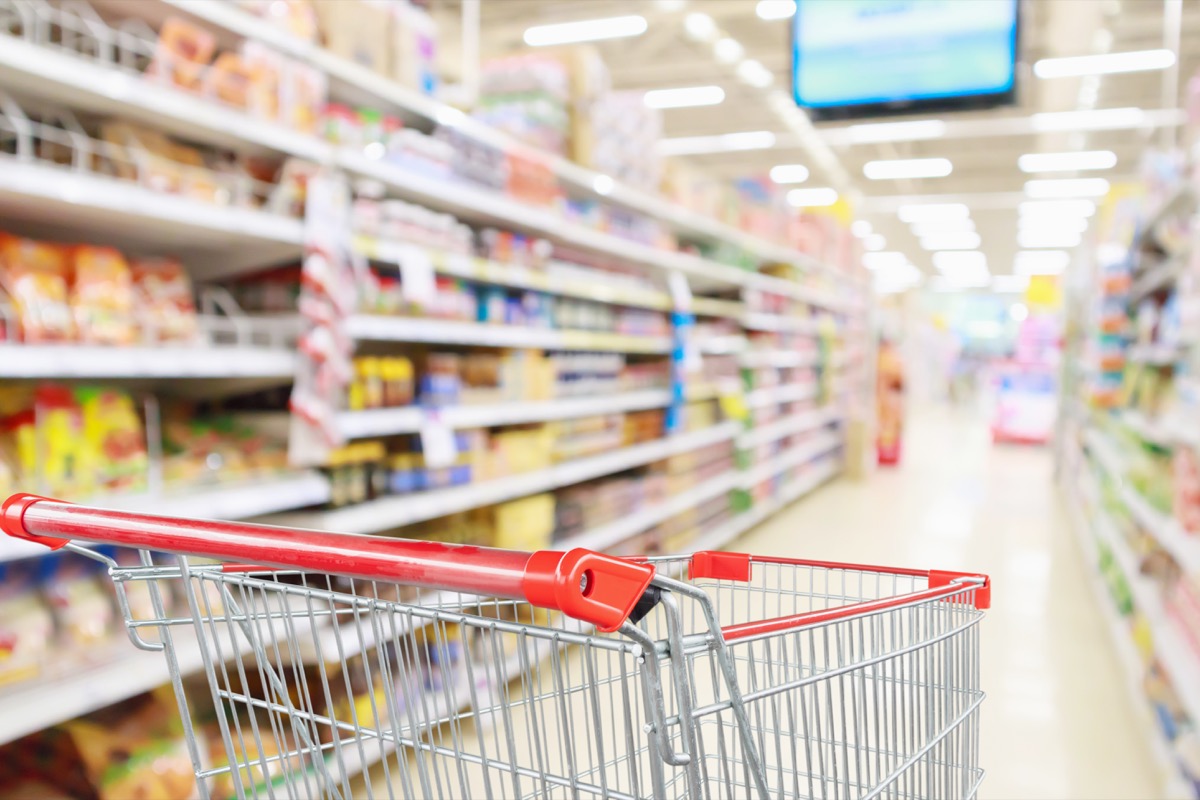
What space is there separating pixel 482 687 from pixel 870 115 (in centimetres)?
255

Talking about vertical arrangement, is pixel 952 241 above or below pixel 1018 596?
above

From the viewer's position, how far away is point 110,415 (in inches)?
78.8

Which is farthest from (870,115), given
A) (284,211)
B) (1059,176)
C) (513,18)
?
(1059,176)

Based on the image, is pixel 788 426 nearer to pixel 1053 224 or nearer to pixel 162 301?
pixel 162 301

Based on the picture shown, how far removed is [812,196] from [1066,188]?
473cm

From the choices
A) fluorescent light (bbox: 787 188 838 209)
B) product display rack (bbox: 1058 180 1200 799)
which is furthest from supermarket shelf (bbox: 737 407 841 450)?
fluorescent light (bbox: 787 188 838 209)

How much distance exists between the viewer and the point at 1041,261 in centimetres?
2712

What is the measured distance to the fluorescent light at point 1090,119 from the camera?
36.2ft

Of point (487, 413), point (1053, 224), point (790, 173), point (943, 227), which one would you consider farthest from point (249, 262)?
point (1053, 224)

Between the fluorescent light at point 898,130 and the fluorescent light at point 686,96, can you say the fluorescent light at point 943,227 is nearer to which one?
the fluorescent light at point 898,130

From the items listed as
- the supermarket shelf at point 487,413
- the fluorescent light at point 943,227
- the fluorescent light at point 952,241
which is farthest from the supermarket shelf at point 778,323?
the fluorescent light at point 952,241

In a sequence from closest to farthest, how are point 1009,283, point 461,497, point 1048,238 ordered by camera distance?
1. point 461,497
2. point 1048,238
3. point 1009,283

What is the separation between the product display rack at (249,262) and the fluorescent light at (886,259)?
22.2 metres

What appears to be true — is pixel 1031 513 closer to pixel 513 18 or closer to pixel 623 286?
pixel 623 286
